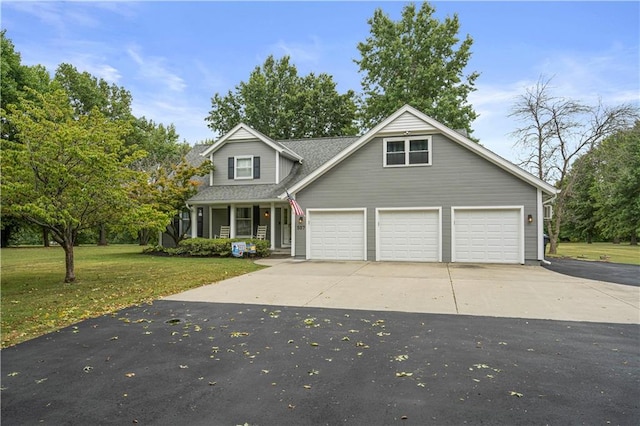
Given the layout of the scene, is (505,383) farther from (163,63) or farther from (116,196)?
(163,63)

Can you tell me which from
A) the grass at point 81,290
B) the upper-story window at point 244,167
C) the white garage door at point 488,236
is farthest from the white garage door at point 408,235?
the upper-story window at point 244,167

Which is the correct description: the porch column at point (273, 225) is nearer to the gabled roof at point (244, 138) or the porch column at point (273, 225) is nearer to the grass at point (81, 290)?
the gabled roof at point (244, 138)

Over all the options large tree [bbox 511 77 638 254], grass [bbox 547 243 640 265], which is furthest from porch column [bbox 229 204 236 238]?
grass [bbox 547 243 640 265]

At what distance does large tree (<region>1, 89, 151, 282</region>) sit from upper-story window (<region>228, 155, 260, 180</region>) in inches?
376

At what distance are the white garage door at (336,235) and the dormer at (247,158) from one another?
429 cm

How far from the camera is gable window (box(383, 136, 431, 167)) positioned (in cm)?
1491

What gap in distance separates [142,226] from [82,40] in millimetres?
8598

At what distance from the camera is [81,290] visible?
8.52m

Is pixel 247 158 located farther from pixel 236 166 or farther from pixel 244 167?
pixel 236 166

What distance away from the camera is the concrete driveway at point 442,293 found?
655cm

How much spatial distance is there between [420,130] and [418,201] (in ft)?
9.15

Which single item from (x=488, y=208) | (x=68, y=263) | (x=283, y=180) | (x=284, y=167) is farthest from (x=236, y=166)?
(x=488, y=208)

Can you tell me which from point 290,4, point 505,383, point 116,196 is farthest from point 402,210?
point 505,383

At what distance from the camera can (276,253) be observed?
18.2 metres
